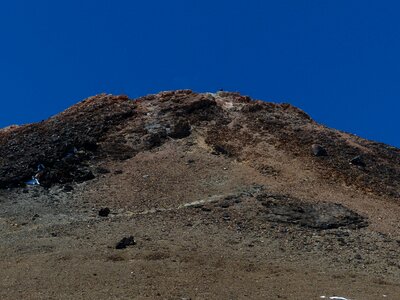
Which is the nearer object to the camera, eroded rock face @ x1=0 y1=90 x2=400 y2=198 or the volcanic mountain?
the volcanic mountain

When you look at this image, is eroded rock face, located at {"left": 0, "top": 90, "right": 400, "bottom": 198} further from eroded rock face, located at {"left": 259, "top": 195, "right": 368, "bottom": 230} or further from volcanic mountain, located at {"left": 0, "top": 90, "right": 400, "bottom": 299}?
eroded rock face, located at {"left": 259, "top": 195, "right": 368, "bottom": 230}

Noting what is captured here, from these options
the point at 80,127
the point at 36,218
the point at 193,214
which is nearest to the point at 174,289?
the point at 193,214

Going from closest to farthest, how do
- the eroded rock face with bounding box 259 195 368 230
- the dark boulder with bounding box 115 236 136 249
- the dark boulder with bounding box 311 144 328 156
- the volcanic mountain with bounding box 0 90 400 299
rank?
1. the volcanic mountain with bounding box 0 90 400 299
2. the dark boulder with bounding box 115 236 136 249
3. the eroded rock face with bounding box 259 195 368 230
4. the dark boulder with bounding box 311 144 328 156

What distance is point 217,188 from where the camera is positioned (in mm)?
24422

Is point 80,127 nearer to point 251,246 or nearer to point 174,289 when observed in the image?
point 251,246

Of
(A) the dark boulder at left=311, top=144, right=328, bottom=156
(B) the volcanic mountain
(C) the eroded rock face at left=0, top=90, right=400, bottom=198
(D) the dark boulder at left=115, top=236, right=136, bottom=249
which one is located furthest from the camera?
(A) the dark boulder at left=311, top=144, right=328, bottom=156

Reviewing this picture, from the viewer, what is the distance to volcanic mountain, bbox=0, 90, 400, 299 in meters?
16.4

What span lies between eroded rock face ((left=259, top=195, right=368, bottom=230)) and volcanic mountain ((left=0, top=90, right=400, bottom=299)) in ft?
0.22

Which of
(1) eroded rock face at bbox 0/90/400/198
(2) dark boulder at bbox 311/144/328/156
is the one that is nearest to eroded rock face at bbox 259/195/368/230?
(1) eroded rock face at bbox 0/90/400/198

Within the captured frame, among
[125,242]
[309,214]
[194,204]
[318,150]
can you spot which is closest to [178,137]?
[318,150]

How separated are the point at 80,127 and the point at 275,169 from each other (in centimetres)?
991

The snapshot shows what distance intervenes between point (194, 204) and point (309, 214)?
12.9 feet

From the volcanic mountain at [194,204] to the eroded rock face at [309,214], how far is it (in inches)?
2.7

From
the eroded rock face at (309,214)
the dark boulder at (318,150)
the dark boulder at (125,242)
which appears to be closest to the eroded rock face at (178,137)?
the dark boulder at (318,150)
